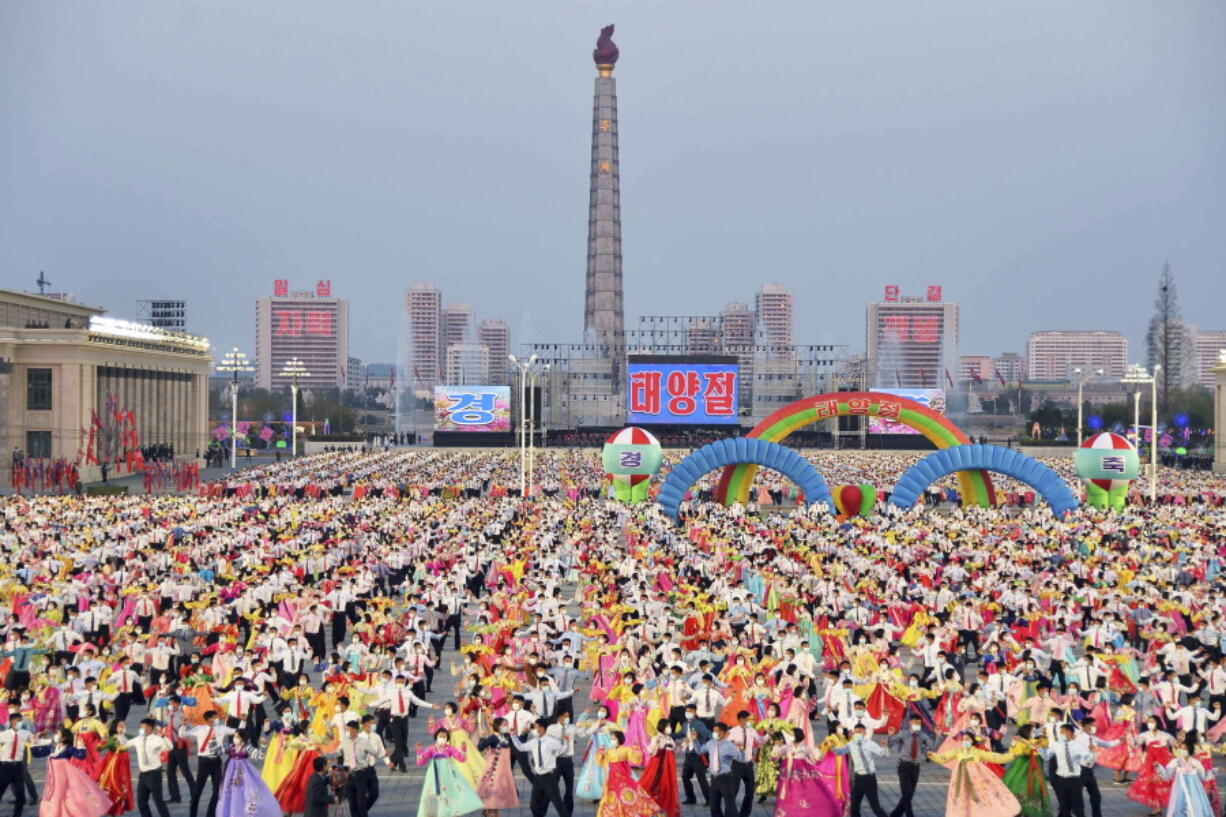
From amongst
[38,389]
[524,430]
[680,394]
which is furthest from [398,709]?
[680,394]

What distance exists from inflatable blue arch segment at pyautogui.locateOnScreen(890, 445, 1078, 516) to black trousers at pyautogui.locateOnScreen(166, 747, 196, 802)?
97.7ft

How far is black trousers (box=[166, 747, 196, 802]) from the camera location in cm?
1370

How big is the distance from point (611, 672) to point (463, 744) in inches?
164

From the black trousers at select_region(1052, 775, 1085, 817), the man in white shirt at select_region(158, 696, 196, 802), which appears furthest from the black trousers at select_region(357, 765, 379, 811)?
the black trousers at select_region(1052, 775, 1085, 817)

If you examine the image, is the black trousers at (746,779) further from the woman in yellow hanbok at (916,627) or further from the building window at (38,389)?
the building window at (38,389)

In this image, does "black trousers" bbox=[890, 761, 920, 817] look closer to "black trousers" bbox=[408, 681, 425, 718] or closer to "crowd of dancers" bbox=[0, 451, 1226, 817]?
"crowd of dancers" bbox=[0, 451, 1226, 817]

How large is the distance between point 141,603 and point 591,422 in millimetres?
102281

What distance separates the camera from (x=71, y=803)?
12406 mm

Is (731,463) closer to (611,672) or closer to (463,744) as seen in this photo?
(611,672)

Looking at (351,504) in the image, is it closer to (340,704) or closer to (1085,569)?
(1085,569)

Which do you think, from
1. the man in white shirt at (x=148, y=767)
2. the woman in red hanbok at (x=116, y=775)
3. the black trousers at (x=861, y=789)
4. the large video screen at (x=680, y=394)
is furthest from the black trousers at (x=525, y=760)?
the large video screen at (x=680, y=394)

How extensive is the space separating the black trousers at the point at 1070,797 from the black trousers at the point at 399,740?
252 inches

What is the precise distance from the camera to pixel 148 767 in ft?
Answer: 42.9

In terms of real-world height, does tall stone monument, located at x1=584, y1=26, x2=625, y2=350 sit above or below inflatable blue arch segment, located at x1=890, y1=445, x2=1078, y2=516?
above
